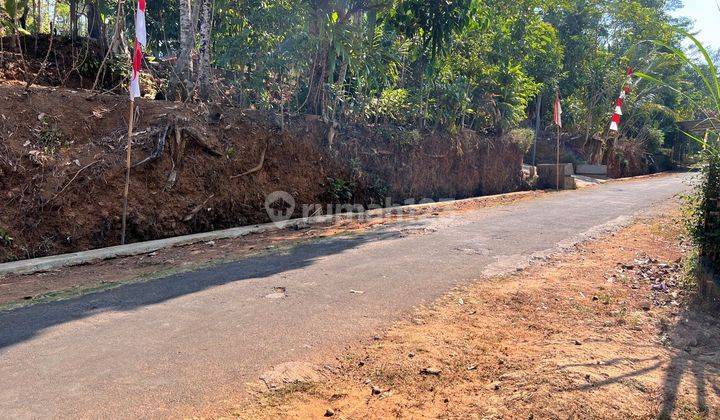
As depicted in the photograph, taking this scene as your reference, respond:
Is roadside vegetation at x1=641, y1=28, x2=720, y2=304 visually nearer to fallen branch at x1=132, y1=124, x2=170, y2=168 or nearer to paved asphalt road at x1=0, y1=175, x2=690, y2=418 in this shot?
paved asphalt road at x1=0, y1=175, x2=690, y2=418

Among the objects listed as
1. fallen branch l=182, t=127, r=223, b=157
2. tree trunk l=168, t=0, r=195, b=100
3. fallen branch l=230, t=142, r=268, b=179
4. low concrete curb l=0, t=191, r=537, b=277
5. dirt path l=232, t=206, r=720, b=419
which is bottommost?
dirt path l=232, t=206, r=720, b=419

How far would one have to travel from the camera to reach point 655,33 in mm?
25516

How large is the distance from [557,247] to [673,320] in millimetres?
2766

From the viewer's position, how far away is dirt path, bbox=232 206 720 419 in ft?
9.50

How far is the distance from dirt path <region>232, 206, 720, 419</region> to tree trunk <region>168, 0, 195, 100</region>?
8.07 m

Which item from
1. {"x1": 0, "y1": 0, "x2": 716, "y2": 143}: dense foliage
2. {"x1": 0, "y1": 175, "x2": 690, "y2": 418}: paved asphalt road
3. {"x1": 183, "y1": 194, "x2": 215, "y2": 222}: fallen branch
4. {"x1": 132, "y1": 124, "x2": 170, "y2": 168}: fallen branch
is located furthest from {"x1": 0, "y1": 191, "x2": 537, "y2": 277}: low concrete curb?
{"x1": 0, "y1": 0, "x2": 716, "y2": 143}: dense foliage

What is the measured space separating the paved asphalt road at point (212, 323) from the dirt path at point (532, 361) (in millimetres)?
360

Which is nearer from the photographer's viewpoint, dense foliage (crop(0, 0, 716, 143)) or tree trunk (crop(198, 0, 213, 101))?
tree trunk (crop(198, 0, 213, 101))

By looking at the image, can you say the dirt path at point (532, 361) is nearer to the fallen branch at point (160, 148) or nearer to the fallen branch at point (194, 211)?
the fallen branch at point (194, 211)

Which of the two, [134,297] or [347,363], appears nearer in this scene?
[347,363]

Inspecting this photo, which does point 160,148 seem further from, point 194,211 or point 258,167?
point 258,167

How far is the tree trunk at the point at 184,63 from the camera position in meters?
10.0

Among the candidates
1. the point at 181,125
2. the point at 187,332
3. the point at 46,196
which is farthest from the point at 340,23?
the point at 187,332

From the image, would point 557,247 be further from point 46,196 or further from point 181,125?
point 46,196
